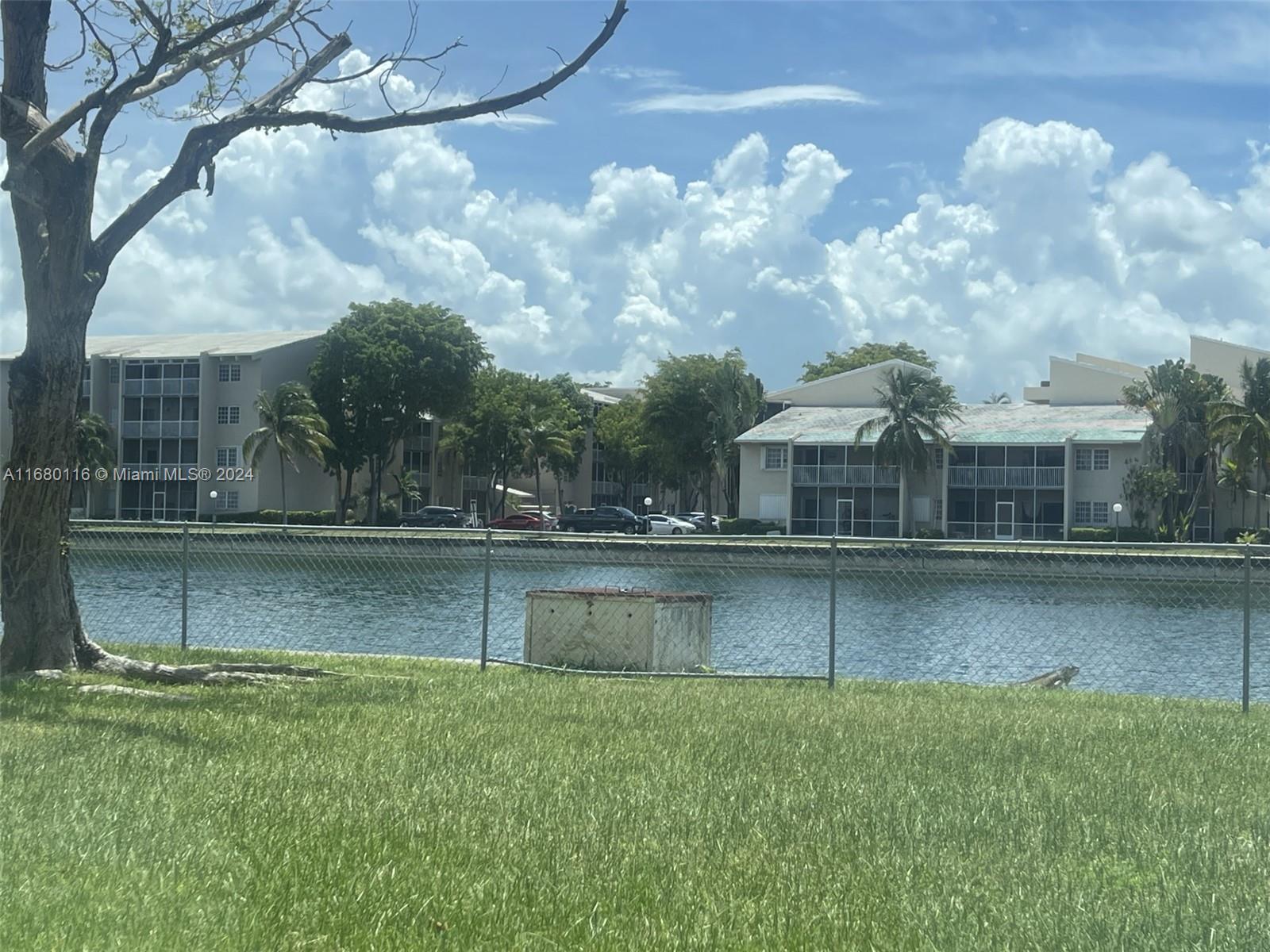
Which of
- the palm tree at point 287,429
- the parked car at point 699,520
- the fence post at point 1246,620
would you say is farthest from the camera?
the parked car at point 699,520

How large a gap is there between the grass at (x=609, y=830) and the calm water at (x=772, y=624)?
5.12 m

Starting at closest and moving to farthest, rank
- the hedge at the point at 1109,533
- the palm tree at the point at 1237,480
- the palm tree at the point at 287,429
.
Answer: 1. the hedge at the point at 1109,533
2. the palm tree at the point at 1237,480
3. the palm tree at the point at 287,429

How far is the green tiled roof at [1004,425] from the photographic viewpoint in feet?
206

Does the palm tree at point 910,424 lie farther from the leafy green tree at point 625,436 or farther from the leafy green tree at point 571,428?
the leafy green tree at point 571,428

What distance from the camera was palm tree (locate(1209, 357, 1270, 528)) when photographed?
5775cm

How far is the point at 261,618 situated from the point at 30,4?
869cm

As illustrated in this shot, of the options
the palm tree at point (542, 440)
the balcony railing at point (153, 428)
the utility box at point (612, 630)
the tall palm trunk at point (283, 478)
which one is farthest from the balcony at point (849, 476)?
the utility box at point (612, 630)

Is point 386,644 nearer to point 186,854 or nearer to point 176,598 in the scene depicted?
point 176,598

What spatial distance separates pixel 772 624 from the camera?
20.5 m

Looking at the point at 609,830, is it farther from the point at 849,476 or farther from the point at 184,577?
the point at 849,476

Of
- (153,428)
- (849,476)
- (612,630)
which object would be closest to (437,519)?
(153,428)

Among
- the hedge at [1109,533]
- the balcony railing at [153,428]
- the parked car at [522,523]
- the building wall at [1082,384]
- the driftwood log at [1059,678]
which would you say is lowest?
the driftwood log at [1059,678]

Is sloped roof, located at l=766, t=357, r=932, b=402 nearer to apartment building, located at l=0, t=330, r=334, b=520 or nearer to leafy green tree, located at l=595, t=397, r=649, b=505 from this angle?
leafy green tree, located at l=595, t=397, r=649, b=505

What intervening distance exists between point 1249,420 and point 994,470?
445 inches
